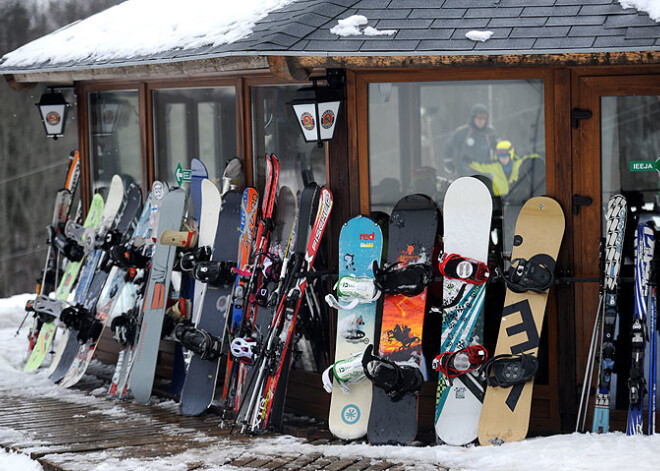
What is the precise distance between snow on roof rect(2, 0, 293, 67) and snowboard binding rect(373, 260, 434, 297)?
145 centimetres

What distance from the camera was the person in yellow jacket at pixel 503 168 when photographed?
5.55 meters

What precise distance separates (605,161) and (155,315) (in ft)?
9.67

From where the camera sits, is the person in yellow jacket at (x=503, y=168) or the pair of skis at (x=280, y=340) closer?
the person in yellow jacket at (x=503, y=168)

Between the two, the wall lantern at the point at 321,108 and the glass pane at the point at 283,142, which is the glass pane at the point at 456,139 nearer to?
the wall lantern at the point at 321,108

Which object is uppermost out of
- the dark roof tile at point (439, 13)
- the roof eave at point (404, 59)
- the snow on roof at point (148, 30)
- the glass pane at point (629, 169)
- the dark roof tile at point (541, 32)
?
the snow on roof at point (148, 30)

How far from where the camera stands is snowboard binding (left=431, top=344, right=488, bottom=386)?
17.5ft

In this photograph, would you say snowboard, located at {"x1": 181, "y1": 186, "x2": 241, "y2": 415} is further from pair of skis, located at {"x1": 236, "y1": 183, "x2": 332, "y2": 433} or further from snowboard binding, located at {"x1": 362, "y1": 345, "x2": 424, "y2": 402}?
snowboard binding, located at {"x1": 362, "y1": 345, "x2": 424, "y2": 402}

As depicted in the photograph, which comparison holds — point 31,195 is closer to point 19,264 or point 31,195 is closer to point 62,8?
point 19,264

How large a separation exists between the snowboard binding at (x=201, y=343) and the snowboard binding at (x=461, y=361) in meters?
1.42

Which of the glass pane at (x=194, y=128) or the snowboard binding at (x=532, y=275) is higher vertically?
the glass pane at (x=194, y=128)

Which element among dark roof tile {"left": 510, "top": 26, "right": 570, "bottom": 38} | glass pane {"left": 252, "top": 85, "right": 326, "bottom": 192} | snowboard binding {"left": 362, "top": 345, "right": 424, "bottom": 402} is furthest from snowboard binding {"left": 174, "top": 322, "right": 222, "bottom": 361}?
dark roof tile {"left": 510, "top": 26, "right": 570, "bottom": 38}

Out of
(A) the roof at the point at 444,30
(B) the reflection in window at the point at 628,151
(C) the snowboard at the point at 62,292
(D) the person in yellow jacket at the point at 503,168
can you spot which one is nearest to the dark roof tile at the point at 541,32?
(A) the roof at the point at 444,30

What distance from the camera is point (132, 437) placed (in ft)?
18.5

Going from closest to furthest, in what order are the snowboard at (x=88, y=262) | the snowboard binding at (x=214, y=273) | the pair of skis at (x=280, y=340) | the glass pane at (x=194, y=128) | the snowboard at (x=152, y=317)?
the pair of skis at (x=280, y=340) → the snowboard binding at (x=214, y=273) → the snowboard at (x=152, y=317) → the glass pane at (x=194, y=128) → the snowboard at (x=88, y=262)
